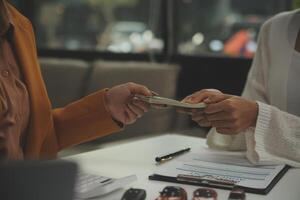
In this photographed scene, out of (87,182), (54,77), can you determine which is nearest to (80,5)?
(54,77)

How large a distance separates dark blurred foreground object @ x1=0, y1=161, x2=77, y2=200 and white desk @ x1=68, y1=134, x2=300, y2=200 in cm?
43

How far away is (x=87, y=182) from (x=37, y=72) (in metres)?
0.47

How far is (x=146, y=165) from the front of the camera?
4.44 ft

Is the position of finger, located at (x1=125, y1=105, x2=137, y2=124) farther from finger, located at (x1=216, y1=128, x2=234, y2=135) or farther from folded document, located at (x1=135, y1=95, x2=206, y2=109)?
finger, located at (x1=216, y1=128, x2=234, y2=135)

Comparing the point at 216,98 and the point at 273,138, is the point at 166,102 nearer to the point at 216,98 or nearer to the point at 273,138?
the point at 216,98

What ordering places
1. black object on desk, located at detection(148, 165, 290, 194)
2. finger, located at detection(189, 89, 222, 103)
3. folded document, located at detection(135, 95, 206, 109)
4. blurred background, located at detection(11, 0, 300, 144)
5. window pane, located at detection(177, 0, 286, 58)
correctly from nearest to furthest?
black object on desk, located at detection(148, 165, 290, 194)
folded document, located at detection(135, 95, 206, 109)
finger, located at detection(189, 89, 222, 103)
blurred background, located at detection(11, 0, 300, 144)
window pane, located at detection(177, 0, 286, 58)

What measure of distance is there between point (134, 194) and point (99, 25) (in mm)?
3445

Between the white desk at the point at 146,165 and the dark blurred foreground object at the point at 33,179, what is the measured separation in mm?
429

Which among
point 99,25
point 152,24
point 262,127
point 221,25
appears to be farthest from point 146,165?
point 99,25

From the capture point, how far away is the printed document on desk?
1148 mm

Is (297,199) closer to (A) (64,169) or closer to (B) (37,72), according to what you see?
(A) (64,169)

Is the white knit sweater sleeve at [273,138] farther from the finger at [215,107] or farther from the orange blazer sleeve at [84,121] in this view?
the orange blazer sleeve at [84,121]

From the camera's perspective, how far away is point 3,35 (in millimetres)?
1393

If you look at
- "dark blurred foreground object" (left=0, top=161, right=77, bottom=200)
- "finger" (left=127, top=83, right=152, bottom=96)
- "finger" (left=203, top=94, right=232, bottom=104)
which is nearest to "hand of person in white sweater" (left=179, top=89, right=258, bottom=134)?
"finger" (left=203, top=94, right=232, bottom=104)
